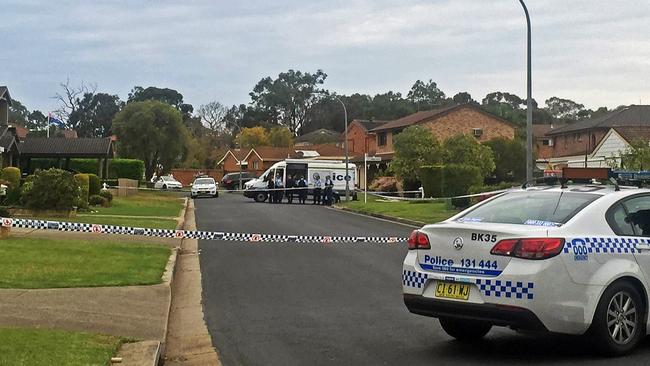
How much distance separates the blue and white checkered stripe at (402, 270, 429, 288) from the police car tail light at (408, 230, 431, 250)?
24 cm

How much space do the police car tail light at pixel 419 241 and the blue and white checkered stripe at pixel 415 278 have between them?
0.79 feet

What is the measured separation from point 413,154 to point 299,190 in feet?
31.0

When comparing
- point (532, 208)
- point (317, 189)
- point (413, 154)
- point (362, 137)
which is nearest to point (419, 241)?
point (532, 208)

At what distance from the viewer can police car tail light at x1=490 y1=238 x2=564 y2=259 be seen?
6.96m

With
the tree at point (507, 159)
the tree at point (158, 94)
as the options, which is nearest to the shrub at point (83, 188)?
the tree at point (507, 159)

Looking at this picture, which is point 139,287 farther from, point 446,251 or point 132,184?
point 132,184

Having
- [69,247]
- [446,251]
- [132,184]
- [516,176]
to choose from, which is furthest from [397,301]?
[516,176]

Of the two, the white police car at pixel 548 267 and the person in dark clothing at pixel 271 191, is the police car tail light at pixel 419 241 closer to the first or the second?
the white police car at pixel 548 267

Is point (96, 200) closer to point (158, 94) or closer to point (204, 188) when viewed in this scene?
point (204, 188)

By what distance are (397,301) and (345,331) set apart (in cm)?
213

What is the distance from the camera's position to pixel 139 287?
11.6 metres

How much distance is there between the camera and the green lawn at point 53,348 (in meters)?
6.75

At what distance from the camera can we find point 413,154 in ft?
173

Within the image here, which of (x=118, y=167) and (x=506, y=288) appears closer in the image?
(x=506, y=288)
